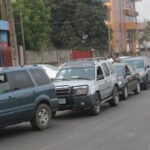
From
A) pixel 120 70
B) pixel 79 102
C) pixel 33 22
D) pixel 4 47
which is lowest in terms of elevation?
pixel 79 102

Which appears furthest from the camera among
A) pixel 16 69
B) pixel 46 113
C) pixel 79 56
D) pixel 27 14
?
pixel 79 56

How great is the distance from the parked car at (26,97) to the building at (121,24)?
1953 inches

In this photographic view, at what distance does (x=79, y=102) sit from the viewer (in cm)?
1053

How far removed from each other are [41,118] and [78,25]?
39656 mm

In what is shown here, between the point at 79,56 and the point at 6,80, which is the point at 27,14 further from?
the point at 6,80

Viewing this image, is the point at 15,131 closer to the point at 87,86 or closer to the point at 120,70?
the point at 87,86

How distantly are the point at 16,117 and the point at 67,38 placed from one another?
39.7 m

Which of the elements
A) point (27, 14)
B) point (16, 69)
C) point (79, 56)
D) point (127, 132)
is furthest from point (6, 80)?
point (79, 56)

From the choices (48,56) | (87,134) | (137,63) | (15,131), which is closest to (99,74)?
(15,131)

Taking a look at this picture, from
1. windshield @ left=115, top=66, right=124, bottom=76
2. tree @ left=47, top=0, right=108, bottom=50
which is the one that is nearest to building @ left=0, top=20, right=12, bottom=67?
tree @ left=47, top=0, right=108, bottom=50

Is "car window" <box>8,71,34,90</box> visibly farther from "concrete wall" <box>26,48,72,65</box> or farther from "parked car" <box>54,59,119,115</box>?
"concrete wall" <box>26,48,72,65</box>

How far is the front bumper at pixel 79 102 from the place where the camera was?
10523 mm

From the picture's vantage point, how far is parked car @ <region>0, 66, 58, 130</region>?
8.00 metres

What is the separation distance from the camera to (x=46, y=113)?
30.5ft
